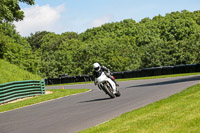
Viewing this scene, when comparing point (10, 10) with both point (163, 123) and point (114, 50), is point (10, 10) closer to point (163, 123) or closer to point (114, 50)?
point (163, 123)

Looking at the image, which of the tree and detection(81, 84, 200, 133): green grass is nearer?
detection(81, 84, 200, 133): green grass

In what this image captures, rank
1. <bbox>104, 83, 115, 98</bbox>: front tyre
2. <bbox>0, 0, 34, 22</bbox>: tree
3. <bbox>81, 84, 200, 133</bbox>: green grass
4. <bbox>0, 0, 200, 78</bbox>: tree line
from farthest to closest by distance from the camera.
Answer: <bbox>0, 0, 200, 78</bbox>: tree line → <bbox>0, 0, 34, 22</bbox>: tree → <bbox>104, 83, 115, 98</bbox>: front tyre → <bbox>81, 84, 200, 133</bbox>: green grass

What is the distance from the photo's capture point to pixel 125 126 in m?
7.74

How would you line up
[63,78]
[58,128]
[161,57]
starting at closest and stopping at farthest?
[58,128]
[63,78]
[161,57]

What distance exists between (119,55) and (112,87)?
73758mm

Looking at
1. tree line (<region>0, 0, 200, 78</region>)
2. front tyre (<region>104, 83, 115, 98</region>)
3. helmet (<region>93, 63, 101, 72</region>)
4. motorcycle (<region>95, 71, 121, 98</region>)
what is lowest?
front tyre (<region>104, 83, 115, 98</region>)

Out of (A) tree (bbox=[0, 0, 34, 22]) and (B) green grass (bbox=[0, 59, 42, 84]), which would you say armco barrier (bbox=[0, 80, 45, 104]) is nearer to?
(B) green grass (bbox=[0, 59, 42, 84])

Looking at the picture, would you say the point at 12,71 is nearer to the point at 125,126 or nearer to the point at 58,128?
the point at 58,128

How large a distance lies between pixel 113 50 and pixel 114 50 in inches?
9.1

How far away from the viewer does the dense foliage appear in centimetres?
7238

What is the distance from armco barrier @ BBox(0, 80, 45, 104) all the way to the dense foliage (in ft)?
59.7

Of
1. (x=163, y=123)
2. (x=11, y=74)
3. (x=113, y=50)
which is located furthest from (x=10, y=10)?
(x=113, y=50)

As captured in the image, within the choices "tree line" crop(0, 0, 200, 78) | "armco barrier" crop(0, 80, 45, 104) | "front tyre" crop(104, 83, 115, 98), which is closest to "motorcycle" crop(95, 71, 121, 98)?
"front tyre" crop(104, 83, 115, 98)

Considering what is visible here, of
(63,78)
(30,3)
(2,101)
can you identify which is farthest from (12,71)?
(63,78)
